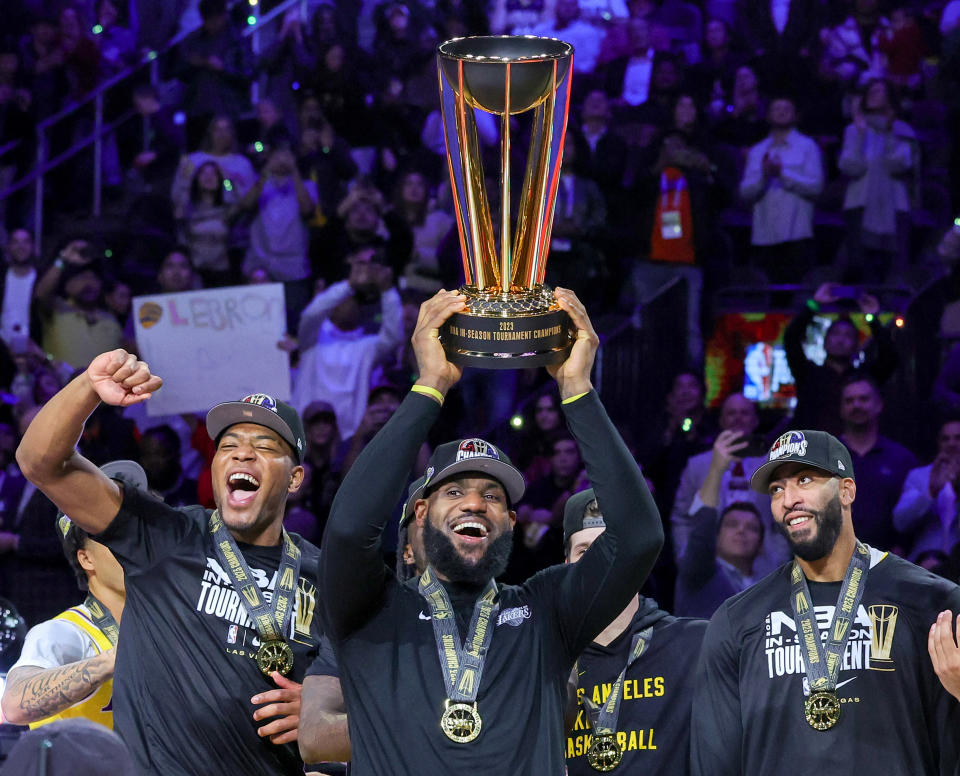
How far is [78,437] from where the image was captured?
406 cm

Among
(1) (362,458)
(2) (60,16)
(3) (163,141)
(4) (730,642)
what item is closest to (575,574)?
(1) (362,458)

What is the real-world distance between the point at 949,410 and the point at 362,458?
212 inches

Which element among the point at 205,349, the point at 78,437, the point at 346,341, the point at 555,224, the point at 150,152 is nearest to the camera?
the point at 78,437

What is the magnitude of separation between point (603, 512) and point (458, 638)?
0.48 m

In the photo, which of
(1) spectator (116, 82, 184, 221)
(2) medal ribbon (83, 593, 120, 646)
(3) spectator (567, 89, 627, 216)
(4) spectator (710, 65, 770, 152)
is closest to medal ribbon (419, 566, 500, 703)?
(2) medal ribbon (83, 593, 120, 646)

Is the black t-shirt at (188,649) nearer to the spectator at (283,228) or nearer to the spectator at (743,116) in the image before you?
the spectator at (283,228)

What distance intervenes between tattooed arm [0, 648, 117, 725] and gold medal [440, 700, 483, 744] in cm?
135

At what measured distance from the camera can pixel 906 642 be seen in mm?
4426

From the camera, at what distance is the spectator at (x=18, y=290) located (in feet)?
29.5

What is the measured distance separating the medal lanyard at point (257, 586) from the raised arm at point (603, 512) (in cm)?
103

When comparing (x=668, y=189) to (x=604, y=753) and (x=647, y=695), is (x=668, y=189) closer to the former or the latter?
(x=647, y=695)

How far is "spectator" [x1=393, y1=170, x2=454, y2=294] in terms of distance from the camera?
895cm

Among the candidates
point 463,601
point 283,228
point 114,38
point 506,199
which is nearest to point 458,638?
point 463,601

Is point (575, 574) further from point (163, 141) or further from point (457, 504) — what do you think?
point (163, 141)
